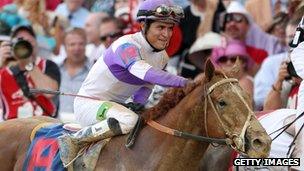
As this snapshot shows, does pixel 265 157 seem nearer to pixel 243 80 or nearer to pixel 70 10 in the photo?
pixel 243 80

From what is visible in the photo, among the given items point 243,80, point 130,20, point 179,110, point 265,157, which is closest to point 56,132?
point 179,110

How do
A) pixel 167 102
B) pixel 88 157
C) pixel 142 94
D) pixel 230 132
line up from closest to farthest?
pixel 230 132 → pixel 167 102 → pixel 88 157 → pixel 142 94

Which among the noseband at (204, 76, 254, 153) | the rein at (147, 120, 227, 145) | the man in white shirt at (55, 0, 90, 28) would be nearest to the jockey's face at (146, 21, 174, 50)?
the rein at (147, 120, 227, 145)

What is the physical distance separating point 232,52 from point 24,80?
2866mm

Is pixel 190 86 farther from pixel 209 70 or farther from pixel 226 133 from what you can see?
pixel 226 133

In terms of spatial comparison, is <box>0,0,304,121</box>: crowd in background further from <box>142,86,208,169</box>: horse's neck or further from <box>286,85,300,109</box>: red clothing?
<box>142,86,208,169</box>: horse's neck

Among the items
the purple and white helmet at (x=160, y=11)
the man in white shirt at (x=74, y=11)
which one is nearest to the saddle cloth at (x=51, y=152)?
the purple and white helmet at (x=160, y=11)

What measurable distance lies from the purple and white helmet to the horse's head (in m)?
0.93

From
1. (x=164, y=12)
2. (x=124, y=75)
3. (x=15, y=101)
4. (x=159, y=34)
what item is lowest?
(x=15, y=101)

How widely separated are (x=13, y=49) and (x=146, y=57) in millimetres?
4315

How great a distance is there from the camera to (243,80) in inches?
585

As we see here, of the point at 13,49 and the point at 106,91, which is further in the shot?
the point at 13,49

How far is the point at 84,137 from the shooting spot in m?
10.4

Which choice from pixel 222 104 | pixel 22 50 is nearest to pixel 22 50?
pixel 22 50
